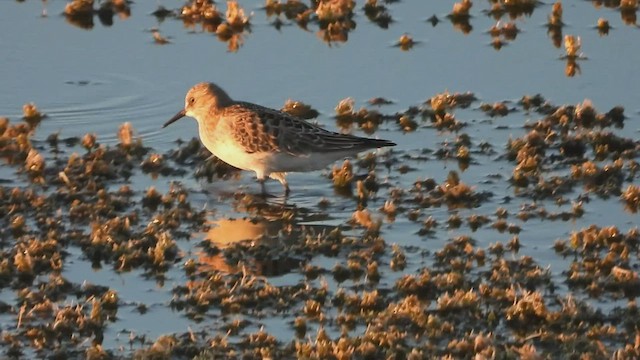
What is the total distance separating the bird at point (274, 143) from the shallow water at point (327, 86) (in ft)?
0.97

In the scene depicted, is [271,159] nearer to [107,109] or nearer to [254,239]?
[254,239]

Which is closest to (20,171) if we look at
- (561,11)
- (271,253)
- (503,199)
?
(271,253)

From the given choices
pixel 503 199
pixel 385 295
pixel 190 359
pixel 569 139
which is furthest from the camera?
pixel 569 139

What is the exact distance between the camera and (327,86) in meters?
16.7

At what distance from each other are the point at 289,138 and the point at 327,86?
9.31 feet

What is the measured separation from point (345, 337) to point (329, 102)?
5.97m

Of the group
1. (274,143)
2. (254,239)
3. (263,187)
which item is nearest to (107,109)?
(263,187)

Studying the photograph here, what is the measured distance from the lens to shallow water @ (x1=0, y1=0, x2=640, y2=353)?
1286 cm

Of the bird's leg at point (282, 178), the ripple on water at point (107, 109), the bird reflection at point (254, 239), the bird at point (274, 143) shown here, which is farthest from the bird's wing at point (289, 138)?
the ripple on water at point (107, 109)

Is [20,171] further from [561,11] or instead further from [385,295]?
[561,11]

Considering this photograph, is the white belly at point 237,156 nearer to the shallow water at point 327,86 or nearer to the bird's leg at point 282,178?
the bird's leg at point 282,178

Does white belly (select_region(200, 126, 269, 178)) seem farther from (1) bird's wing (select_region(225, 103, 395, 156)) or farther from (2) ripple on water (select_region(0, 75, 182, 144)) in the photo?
(2) ripple on water (select_region(0, 75, 182, 144))

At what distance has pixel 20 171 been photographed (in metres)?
14.1

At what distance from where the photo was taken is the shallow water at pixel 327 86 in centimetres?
1286
